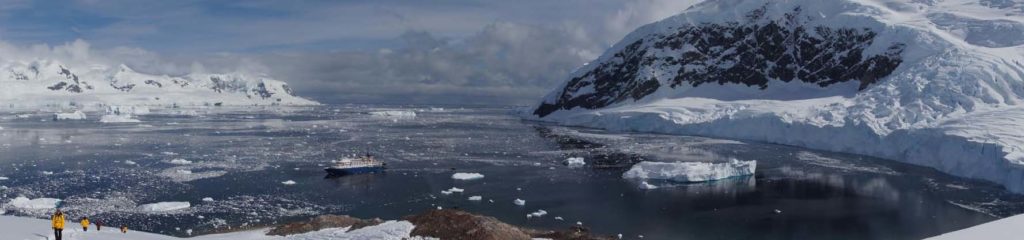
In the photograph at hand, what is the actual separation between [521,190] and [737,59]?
9198 cm

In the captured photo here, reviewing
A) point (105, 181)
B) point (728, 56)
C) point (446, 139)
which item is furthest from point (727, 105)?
point (105, 181)

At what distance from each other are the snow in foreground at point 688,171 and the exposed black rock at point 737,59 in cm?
5667

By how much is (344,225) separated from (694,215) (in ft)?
64.8

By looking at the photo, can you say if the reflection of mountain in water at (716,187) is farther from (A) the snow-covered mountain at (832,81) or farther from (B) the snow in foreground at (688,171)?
(A) the snow-covered mountain at (832,81)

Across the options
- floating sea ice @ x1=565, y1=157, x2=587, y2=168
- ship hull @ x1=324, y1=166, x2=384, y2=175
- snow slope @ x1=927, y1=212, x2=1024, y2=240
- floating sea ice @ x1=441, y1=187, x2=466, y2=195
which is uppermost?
snow slope @ x1=927, y1=212, x2=1024, y2=240

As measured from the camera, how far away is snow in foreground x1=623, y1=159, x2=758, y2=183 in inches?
2032

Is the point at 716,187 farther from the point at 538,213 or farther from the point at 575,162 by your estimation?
the point at 538,213

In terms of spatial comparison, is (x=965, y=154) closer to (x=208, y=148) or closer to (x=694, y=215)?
(x=694, y=215)

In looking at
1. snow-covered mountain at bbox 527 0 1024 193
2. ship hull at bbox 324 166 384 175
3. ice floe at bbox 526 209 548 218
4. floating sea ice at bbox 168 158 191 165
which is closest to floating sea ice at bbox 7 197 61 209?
ship hull at bbox 324 166 384 175

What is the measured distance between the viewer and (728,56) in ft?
430

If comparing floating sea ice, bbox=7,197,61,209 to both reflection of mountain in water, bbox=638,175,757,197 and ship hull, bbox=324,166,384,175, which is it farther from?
A: reflection of mountain in water, bbox=638,175,757,197

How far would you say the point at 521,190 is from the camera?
47.6 m

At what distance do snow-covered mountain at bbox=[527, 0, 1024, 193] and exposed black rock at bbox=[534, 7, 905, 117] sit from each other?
269 millimetres

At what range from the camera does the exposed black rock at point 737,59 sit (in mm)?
111875
